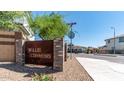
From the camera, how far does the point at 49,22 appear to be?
26.2m

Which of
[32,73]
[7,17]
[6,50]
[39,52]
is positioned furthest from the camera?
[6,50]

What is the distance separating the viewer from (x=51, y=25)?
85.4 ft

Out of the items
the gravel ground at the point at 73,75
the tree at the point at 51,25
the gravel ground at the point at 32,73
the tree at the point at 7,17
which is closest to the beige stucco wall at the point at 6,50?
the tree at the point at 7,17

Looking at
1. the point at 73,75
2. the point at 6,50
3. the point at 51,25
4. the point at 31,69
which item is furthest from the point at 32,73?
the point at 51,25

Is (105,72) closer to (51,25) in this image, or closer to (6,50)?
(6,50)

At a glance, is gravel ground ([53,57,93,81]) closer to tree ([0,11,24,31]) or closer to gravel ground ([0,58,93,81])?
gravel ground ([0,58,93,81])

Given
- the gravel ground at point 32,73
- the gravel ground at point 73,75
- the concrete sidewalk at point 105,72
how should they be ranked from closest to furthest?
the gravel ground at point 32,73, the gravel ground at point 73,75, the concrete sidewalk at point 105,72

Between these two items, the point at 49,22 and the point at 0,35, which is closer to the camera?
the point at 0,35

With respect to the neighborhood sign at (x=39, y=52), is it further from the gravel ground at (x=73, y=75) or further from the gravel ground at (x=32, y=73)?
the gravel ground at (x=73, y=75)

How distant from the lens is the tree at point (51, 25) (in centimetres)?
2602

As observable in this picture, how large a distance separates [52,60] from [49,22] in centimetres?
1297
